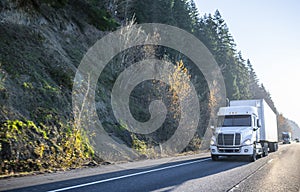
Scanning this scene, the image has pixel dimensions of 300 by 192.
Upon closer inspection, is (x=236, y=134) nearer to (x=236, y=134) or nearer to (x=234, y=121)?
(x=236, y=134)

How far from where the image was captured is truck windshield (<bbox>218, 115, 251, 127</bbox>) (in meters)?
17.8

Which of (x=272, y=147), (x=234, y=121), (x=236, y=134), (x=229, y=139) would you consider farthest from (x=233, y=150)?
(x=272, y=147)

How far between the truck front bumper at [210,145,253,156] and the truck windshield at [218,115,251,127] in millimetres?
1633

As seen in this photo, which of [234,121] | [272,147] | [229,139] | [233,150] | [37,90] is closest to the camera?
[37,90]

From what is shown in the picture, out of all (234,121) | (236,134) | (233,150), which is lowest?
(233,150)

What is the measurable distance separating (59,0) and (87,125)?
26.1ft

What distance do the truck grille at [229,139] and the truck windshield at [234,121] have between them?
1136mm

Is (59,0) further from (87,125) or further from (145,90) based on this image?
(145,90)

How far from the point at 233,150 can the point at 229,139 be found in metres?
0.64

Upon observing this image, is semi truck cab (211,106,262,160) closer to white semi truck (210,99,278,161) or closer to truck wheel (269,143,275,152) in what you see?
white semi truck (210,99,278,161)

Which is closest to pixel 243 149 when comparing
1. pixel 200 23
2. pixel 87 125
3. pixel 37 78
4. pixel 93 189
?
pixel 87 125

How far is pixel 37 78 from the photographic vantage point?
17.6 m

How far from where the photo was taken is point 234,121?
59.4ft

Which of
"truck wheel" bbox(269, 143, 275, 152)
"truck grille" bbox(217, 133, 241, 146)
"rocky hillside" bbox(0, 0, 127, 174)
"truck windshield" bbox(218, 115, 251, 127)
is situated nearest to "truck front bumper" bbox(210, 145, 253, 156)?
"truck grille" bbox(217, 133, 241, 146)
